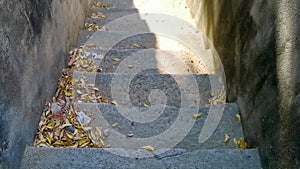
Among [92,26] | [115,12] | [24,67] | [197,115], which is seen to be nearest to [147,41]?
[92,26]

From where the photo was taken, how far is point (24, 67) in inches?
70.9

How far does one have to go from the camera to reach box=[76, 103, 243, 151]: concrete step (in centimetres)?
204

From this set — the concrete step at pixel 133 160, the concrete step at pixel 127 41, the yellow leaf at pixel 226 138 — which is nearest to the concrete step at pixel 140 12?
the concrete step at pixel 127 41

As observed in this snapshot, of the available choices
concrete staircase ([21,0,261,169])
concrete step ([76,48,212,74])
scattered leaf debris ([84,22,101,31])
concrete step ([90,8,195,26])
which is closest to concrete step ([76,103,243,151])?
concrete staircase ([21,0,261,169])

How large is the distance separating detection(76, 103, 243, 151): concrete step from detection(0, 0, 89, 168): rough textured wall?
0.35 metres

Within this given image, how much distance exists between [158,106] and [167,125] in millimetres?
210

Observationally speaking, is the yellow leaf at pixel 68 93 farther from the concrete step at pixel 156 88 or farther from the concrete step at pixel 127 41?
the concrete step at pixel 127 41

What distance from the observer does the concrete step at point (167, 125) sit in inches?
80.1

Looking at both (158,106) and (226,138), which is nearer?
(226,138)

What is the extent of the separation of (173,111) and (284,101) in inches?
35.5

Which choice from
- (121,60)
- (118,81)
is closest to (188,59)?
(121,60)

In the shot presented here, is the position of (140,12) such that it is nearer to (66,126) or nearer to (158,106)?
(158,106)

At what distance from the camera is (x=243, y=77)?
2092 millimetres

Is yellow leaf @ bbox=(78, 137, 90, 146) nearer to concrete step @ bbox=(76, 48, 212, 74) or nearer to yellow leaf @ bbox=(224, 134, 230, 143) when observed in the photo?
yellow leaf @ bbox=(224, 134, 230, 143)
